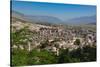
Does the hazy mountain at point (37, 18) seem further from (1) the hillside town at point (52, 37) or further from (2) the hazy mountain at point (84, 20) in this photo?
(2) the hazy mountain at point (84, 20)

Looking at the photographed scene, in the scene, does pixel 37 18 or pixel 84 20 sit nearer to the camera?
pixel 37 18

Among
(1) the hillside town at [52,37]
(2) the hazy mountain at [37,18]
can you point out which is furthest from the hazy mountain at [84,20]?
(2) the hazy mountain at [37,18]

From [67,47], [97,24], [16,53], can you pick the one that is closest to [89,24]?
[97,24]

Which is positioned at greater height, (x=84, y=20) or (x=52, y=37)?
(x=84, y=20)

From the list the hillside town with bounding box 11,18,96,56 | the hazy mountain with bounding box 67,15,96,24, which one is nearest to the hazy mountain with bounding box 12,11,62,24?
the hillside town with bounding box 11,18,96,56

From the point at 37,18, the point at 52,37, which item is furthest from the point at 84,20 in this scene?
the point at 37,18

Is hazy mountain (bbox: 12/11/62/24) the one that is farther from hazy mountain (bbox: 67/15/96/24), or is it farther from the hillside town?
hazy mountain (bbox: 67/15/96/24)

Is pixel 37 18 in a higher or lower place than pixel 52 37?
higher

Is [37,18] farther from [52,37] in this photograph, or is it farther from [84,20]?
[84,20]
